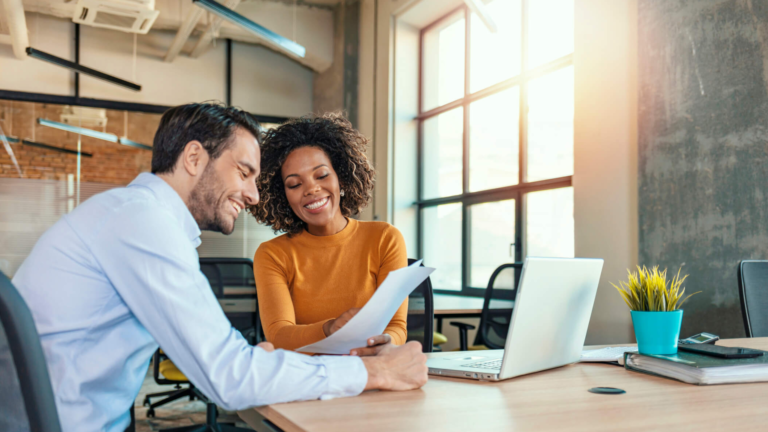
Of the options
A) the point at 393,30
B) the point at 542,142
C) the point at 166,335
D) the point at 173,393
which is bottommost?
the point at 173,393

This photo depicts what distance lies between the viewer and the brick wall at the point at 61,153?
617cm

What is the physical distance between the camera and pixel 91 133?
20.7ft

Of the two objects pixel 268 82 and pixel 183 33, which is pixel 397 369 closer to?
pixel 183 33

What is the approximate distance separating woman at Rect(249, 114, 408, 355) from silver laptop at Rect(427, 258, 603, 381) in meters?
0.50

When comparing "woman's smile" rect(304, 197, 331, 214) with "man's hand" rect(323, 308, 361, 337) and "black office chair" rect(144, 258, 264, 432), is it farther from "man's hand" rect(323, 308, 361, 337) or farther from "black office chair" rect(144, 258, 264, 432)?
"black office chair" rect(144, 258, 264, 432)

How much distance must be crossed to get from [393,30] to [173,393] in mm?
4016

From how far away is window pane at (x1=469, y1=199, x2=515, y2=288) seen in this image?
4.97 metres

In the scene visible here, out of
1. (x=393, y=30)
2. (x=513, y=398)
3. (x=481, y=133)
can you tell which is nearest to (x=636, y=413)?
(x=513, y=398)

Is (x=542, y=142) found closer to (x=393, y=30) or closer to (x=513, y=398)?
(x=393, y=30)

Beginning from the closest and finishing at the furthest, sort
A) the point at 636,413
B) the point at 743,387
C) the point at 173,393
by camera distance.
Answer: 1. the point at 636,413
2. the point at 743,387
3. the point at 173,393

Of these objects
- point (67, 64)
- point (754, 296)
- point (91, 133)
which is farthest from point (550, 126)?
point (91, 133)

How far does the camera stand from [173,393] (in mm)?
4082

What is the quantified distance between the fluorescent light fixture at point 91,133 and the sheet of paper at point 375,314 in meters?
5.81

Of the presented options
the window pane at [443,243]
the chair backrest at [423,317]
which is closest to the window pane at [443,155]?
the window pane at [443,243]
